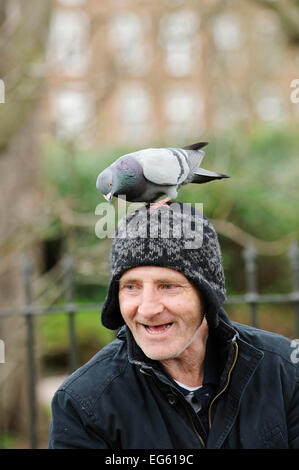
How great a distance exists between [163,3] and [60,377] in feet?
14.5

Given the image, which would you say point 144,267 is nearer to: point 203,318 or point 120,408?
point 203,318

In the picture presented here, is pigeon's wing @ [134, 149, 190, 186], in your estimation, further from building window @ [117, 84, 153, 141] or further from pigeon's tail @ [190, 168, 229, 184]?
building window @ [117, 84, 153, 141]

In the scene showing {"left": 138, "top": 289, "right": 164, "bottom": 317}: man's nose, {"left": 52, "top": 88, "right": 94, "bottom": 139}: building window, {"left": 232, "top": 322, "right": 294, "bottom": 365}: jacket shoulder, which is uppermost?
{"left": 52, "top": 88, "right": 94, "bottom": 139}: building window

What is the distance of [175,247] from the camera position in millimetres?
1721

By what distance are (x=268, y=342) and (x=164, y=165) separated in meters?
0.72

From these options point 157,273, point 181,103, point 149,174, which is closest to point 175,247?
point 157,273

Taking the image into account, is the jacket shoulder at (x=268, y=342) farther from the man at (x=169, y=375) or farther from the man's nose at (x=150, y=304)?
the man's nose at (x=150, y=304)

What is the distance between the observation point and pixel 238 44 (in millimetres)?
9125

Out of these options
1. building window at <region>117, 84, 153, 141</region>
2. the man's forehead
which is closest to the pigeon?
the man's forehead

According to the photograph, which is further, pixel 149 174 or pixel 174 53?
pixel 174 53

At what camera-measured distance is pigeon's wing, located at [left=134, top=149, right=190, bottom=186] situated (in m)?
2.00

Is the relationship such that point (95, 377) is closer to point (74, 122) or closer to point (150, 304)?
point (150, 304)

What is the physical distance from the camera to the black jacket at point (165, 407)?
67.2 inches

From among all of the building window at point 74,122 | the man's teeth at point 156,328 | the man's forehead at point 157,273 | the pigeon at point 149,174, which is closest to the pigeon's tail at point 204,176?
the pigeon at point 149,174
